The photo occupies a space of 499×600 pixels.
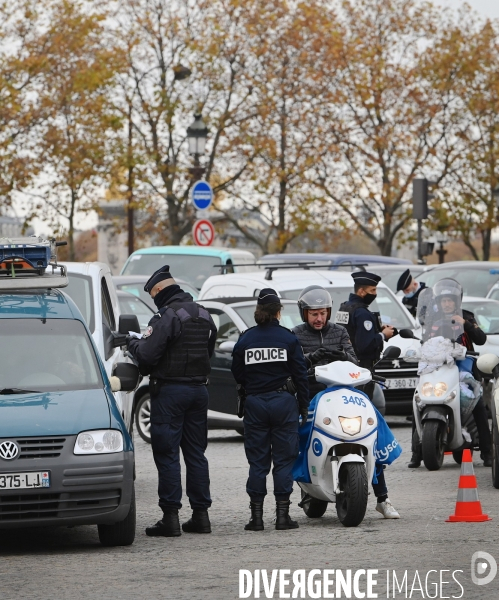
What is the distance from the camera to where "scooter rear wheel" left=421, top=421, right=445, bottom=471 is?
1307cm

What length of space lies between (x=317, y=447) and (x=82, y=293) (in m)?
3.65

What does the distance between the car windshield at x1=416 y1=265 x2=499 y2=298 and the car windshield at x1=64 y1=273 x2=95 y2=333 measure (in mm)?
12232

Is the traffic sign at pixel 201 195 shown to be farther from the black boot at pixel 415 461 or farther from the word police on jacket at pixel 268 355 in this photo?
the word police on jacket at pixel 268 355

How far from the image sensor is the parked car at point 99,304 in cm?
1241

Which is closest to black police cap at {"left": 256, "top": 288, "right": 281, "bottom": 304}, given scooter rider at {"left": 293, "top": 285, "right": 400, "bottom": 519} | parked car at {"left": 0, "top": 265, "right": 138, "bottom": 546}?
scooter rider at {"left": 293, "top": 285, "right": 400, "bottom": 519}

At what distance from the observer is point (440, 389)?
522 inches

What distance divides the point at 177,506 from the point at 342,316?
3.76 metres

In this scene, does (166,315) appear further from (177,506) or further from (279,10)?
(279,10)

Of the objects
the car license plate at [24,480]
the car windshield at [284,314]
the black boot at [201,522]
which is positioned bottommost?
the black boot at [201,522]

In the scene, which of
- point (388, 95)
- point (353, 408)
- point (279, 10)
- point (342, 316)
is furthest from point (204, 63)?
point (353, 408)

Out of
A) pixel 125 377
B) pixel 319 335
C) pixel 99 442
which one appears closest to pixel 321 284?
pixel 319 335

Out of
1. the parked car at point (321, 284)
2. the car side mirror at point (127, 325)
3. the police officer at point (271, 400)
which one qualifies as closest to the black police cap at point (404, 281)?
the parked car at point (321, 284)

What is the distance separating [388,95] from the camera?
47812 millimetres

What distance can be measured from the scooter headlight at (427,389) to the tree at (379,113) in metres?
33.4
